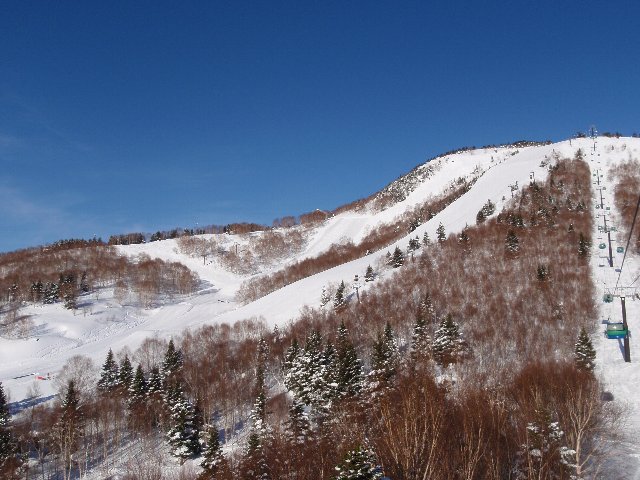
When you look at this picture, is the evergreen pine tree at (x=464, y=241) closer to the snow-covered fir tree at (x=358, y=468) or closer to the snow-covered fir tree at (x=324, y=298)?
the snow-covered fir tree at (x=324, y=298)

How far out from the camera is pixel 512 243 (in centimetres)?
7462

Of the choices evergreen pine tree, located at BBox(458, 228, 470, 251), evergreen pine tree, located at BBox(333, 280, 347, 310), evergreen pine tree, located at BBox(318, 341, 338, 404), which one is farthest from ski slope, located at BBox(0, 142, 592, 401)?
evergreen pine tree, located at BBox(318, 341, 338, 404)

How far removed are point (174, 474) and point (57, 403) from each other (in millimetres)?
28117

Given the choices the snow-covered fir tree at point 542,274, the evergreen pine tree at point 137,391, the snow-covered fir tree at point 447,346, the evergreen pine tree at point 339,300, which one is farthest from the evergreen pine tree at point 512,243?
the evergreen pine tree at point 137,391

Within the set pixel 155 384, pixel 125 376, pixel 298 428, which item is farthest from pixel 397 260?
pixel 298 428

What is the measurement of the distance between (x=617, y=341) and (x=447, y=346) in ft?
56.6

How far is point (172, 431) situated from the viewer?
4606 centimetres

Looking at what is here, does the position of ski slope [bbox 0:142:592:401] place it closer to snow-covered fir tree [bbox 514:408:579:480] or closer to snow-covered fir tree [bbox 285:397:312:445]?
snow-covered fir tree [bbox 285:397:312:445]

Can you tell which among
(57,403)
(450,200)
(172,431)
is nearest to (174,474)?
(172,431)

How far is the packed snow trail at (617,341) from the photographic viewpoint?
25967 millimetres

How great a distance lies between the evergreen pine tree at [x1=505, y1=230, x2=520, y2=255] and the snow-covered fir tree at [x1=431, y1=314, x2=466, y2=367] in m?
29.1

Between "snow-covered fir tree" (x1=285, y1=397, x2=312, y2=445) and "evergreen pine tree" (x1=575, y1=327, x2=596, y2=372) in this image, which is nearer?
"snow-covered fir tree" (x1=285, y1=397, x2=312, y2=445)

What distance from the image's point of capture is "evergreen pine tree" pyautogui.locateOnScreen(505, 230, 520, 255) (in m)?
74.1

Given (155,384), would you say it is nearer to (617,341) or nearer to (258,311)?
(258,311)
